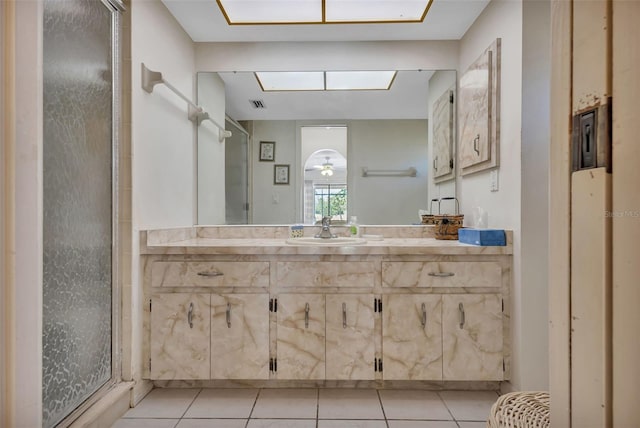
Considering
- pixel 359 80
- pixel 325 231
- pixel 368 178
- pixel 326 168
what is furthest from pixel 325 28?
pixel 325 231

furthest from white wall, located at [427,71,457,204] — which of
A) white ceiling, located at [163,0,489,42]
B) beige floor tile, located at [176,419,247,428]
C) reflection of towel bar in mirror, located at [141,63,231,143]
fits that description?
beige floor tile, located at [176,419,247,428]

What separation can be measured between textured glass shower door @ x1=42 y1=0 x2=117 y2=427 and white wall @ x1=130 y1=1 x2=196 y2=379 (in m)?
0.11

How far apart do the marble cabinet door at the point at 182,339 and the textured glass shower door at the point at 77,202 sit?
0.72ft

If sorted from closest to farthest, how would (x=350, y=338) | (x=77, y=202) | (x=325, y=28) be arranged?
(x=77, y=202)
(x=350, y=338)
(x=325, y=28)

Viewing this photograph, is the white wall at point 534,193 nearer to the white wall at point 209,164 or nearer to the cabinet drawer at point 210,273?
the cabinet drawer at point 210,273

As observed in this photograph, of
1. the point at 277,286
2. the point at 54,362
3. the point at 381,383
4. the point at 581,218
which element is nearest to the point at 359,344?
the point at 381,383

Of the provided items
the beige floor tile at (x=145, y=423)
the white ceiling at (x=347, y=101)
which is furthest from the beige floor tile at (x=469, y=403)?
the white ceiling at (x=347, y=101)

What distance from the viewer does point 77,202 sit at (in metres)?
1.40

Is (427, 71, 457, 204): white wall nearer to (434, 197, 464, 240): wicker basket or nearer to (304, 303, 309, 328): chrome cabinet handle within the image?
(434, 197, 464, 240): wicker basket

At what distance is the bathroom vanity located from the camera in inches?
69.5

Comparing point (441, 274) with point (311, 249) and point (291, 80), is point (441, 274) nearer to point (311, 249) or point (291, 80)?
point (311, 249)

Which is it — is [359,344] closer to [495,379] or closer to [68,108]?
[495,379]

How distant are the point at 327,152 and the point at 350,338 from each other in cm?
120

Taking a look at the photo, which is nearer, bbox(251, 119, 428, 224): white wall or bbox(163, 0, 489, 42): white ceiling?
bbox(163, 0, 489, 42): white ceiling
